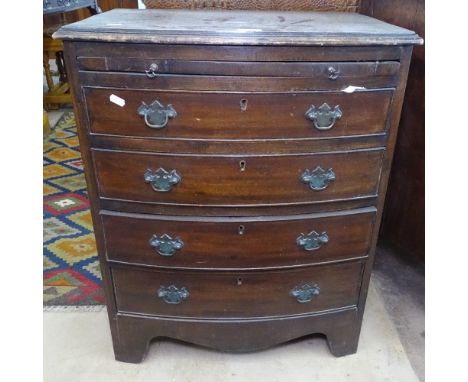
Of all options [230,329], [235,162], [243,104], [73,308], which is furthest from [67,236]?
[243,104]

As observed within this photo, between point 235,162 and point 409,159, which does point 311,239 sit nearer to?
point 235,162

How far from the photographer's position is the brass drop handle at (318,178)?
1184mm

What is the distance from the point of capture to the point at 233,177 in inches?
46.1

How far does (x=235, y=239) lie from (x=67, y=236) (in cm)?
125

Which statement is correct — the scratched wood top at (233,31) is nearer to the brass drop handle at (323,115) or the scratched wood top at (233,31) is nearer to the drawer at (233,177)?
the brass drop handle at (323,115)

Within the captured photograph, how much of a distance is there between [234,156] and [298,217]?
27 cm

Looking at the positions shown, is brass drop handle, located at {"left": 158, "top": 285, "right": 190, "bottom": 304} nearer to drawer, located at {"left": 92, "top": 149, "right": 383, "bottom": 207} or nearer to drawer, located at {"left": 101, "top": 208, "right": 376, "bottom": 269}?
drawer, located at {"left": 101, "top": 208, "right": 376, "bottom": 269}

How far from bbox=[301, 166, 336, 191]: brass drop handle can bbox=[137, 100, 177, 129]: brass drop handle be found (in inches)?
15.6

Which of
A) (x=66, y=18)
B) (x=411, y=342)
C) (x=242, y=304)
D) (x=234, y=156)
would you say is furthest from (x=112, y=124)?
(x=66, y=18)

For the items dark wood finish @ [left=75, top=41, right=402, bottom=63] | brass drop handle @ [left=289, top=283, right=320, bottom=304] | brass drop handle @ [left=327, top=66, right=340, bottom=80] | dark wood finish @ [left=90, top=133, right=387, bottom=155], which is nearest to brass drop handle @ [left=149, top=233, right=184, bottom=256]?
dark wood finish @ [left=90, top=133, right=387, bottom=155]

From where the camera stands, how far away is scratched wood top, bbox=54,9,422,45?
1.01 meters

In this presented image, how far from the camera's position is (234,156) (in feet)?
3.75

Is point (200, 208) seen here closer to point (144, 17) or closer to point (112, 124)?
point (112, 124)

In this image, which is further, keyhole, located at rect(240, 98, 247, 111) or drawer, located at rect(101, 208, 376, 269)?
drawer, located at rect(101, 208, 376, 269)
